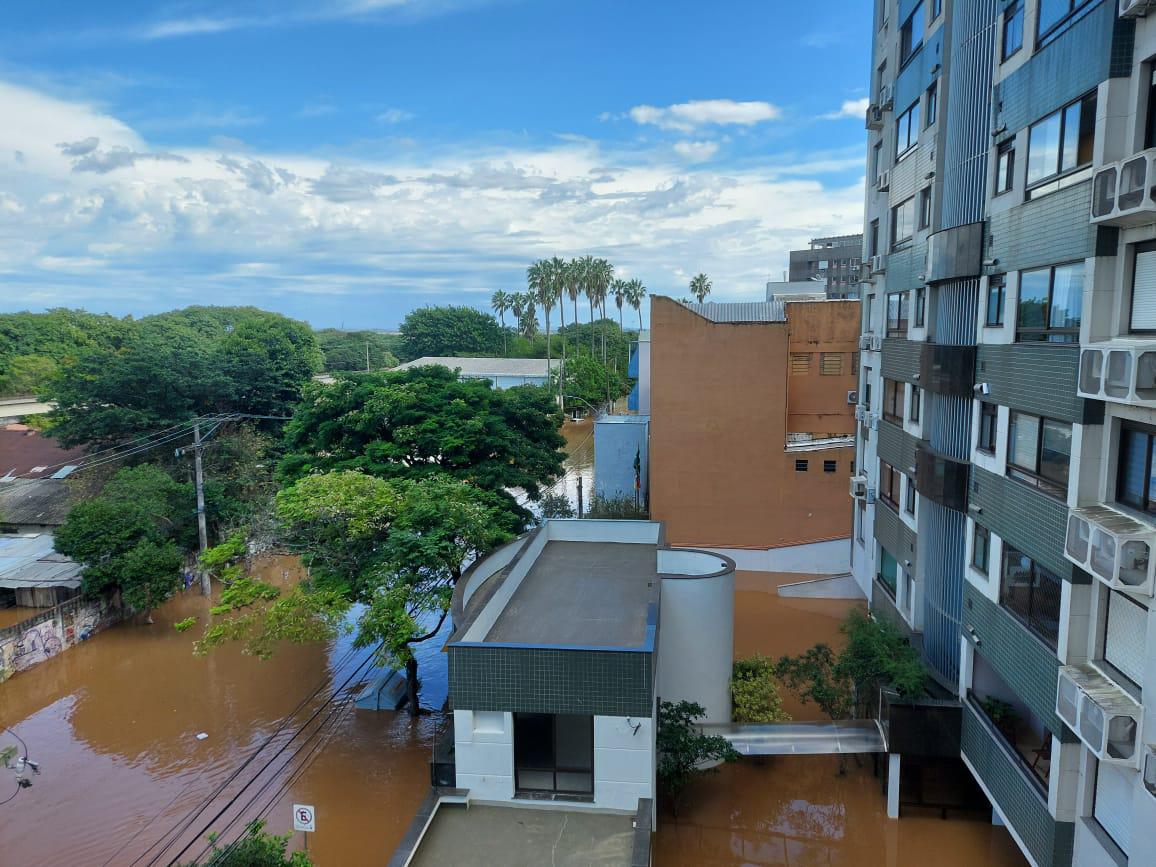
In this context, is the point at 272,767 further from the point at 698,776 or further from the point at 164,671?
the point at 698,776

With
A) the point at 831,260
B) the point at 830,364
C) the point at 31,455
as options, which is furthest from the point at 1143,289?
the point at 831,260

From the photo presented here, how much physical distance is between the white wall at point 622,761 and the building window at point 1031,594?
5.14 metres

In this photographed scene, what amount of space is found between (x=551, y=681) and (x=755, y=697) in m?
5.92

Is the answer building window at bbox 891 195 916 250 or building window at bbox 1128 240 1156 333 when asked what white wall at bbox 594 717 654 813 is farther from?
building window at bbox 891 195 916 250

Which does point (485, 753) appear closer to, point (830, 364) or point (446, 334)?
point (830, 364)

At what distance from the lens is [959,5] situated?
12812 mm

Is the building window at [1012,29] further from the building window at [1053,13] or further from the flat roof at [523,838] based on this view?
the flat roof at [523,838]

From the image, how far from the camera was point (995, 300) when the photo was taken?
11016 millimetres

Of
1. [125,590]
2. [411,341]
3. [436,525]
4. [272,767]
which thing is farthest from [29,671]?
[411,341]

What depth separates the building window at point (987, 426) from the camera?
36.4ft

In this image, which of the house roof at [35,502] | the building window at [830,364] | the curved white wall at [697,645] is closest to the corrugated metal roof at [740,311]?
the building window at [830,364]

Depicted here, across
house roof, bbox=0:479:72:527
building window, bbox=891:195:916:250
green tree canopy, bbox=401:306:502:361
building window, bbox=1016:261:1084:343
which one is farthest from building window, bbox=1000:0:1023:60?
green tree canopy, bbox=401:306:502:361

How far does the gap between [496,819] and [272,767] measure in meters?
7.84

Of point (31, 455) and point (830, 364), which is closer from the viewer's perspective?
point (830, 364)
